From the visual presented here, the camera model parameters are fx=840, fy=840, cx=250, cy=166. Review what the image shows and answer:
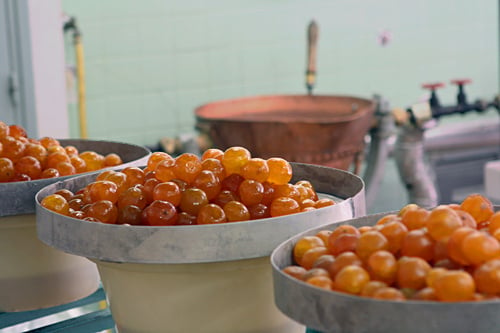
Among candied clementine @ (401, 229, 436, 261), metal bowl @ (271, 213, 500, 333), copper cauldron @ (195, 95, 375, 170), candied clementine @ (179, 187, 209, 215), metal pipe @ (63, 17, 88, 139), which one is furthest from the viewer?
metal pipe @ (63, 17, 88, 139)

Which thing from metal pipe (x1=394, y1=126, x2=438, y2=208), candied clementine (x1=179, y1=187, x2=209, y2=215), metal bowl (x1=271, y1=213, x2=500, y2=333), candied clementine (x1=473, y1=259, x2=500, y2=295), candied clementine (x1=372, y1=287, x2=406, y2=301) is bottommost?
metal pipe (x1=394, y1=126, x2=438, y2=208)

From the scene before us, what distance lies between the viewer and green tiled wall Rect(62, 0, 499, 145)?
3.35 meters

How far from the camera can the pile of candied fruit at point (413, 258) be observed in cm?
82

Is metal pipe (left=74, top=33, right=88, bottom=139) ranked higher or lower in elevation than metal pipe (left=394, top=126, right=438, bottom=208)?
higher

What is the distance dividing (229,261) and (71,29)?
234cm

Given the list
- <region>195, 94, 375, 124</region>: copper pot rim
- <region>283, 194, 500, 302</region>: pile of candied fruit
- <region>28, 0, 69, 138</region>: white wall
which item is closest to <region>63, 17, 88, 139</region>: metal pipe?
<region>28, 0, 69, 138</region>: white wall

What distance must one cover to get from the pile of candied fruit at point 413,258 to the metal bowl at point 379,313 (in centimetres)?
2

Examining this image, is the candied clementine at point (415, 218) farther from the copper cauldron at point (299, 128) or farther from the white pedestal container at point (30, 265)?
the copper cauldron at point (299, 128)

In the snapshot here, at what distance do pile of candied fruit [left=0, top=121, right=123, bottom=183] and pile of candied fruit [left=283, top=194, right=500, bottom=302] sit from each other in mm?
605

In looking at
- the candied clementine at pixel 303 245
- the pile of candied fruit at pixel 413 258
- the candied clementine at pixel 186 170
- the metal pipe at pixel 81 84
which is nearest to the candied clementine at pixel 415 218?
the pile of candied fruit at pixel 413 258

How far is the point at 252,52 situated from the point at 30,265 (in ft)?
7.70

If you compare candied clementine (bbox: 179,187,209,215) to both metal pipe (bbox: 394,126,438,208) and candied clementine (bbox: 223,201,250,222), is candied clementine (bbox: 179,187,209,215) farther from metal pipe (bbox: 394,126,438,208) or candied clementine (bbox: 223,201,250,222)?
metal pipe (bbox: 394,126,438,208)

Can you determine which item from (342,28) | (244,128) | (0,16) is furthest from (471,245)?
(342,28)

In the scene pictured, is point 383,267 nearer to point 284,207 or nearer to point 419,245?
point 419,245
